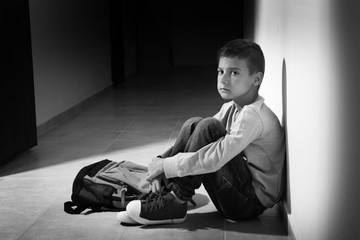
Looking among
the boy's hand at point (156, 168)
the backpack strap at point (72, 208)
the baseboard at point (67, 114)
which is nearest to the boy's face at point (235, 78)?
the boy's hand at point (156, 168)

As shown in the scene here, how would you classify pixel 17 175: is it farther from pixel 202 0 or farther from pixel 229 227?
pixel 202 0

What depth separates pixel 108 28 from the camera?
7879mm

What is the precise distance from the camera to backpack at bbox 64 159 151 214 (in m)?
2.81

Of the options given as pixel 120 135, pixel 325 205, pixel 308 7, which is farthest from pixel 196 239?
pixel 120 135

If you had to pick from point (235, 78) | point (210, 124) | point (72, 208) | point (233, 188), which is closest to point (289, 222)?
point (233, 188)

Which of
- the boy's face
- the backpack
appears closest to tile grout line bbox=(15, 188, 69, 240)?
the backpack

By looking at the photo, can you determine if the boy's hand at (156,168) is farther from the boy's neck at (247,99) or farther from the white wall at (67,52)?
the white wall at (67,52)

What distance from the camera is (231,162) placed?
248 centimetres

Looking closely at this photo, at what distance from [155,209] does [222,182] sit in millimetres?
335

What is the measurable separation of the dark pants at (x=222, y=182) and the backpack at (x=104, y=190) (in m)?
0.31

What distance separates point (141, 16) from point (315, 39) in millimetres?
8200

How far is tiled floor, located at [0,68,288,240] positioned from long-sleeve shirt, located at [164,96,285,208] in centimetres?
20

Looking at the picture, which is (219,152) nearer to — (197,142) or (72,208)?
(197,142)

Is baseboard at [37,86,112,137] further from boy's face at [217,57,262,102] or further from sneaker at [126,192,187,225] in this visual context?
boy's face at [217,57,262,102]
